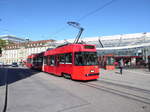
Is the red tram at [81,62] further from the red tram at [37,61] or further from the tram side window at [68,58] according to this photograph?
the red tram at [37,61]

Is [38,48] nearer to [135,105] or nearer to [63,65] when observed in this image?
[63,65]

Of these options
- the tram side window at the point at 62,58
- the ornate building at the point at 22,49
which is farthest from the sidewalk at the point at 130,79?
the ornate building at the point at 22,49

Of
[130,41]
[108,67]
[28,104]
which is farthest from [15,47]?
[28,104]

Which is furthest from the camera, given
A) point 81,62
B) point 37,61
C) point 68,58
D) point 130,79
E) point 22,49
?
point 22,49

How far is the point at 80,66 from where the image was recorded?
11.3 metres

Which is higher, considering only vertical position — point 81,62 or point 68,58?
point 68,58

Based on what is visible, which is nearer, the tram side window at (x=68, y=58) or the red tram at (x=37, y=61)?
the tram side window at (x=68, y=58)

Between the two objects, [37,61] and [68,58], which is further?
[37,61]

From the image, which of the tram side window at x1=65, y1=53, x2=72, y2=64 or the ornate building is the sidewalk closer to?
the tram side window at x1=65, y1=53, x2=72, y2=64

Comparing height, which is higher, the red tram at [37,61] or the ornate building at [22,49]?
the ornate building at [22,49]

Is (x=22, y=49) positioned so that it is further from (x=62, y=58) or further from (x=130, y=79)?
(x=130, y=79)

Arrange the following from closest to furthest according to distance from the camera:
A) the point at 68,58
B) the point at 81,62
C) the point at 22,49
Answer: the point at 81,62 < the point at 68,58 < the point at 22,49

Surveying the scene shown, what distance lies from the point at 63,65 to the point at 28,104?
7659 mm

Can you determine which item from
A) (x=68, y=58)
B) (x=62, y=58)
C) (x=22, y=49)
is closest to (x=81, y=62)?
(x=68, y=58)
